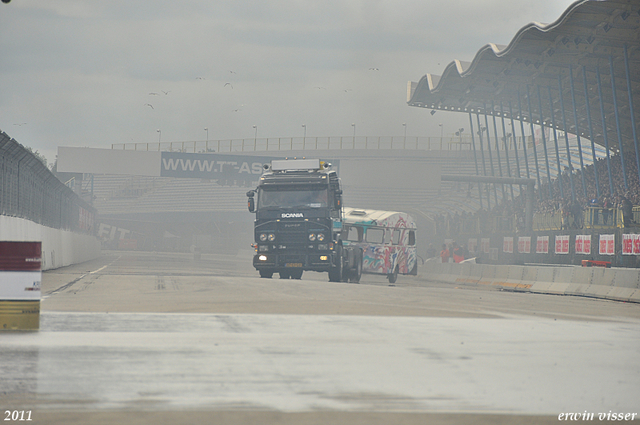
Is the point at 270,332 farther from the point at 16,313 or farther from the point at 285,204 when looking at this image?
the point at 285,204

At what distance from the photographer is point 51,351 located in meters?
8.51

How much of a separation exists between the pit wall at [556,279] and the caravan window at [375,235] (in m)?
4.44

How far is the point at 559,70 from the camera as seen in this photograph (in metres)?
47.9

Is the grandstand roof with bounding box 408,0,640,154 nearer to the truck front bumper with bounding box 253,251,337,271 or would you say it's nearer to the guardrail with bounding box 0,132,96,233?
the truck front bumper with bounding box 253,251,337,271

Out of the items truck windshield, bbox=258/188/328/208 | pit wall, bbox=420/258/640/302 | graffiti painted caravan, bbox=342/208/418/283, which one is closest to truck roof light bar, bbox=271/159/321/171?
truck windshield, bbox=258/188/328/208

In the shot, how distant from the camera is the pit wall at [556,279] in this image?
71.1 feet

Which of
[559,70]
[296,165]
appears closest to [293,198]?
[296,165]

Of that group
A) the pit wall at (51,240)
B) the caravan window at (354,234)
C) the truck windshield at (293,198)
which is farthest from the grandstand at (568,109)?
the pit wall at (51,240)

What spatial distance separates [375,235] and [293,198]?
717cm

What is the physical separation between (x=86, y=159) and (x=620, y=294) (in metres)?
49.8

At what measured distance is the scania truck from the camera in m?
25.6

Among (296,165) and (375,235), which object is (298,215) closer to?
(296,165)

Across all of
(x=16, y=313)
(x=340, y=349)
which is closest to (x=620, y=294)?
(x=340, y=349)

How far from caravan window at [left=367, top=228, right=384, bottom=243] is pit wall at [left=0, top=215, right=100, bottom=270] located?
1243 cm
